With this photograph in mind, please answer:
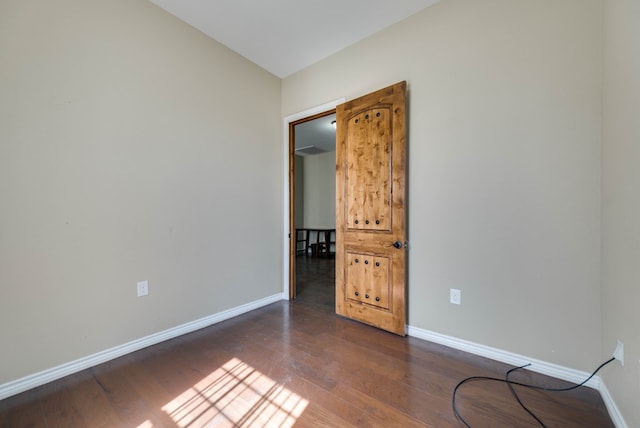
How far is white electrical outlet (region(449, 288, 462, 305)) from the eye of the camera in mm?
1999

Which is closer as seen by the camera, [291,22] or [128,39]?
[128,39]

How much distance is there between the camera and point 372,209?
7.82ft

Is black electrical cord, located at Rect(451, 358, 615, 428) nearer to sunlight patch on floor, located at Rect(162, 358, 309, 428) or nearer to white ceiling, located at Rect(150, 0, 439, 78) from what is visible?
sunlight patch on floor, located at Rect(162, 358, 309, 428)

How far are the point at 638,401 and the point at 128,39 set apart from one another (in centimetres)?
371

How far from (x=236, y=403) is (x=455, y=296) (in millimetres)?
1740

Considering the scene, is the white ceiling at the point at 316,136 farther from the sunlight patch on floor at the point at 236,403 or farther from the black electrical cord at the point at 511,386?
the black electrical cord at the point at 511,386

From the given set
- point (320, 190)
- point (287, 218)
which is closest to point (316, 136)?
point (320, 190)

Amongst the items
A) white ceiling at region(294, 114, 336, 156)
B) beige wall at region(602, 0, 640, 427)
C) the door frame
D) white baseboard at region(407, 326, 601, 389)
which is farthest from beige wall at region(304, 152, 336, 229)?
beige wall at region(602, 0, 640, 427)

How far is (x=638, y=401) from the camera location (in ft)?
3.47

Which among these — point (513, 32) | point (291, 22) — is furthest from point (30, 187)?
point (513, 32)

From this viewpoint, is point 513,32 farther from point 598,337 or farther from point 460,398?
point 460,398

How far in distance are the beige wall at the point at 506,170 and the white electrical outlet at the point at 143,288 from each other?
2.27 meters

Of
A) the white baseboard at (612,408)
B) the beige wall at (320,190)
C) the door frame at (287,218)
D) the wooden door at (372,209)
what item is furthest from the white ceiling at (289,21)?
the beige wall at (320,190)

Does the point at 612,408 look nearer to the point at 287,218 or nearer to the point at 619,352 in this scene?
the point at 619,352
